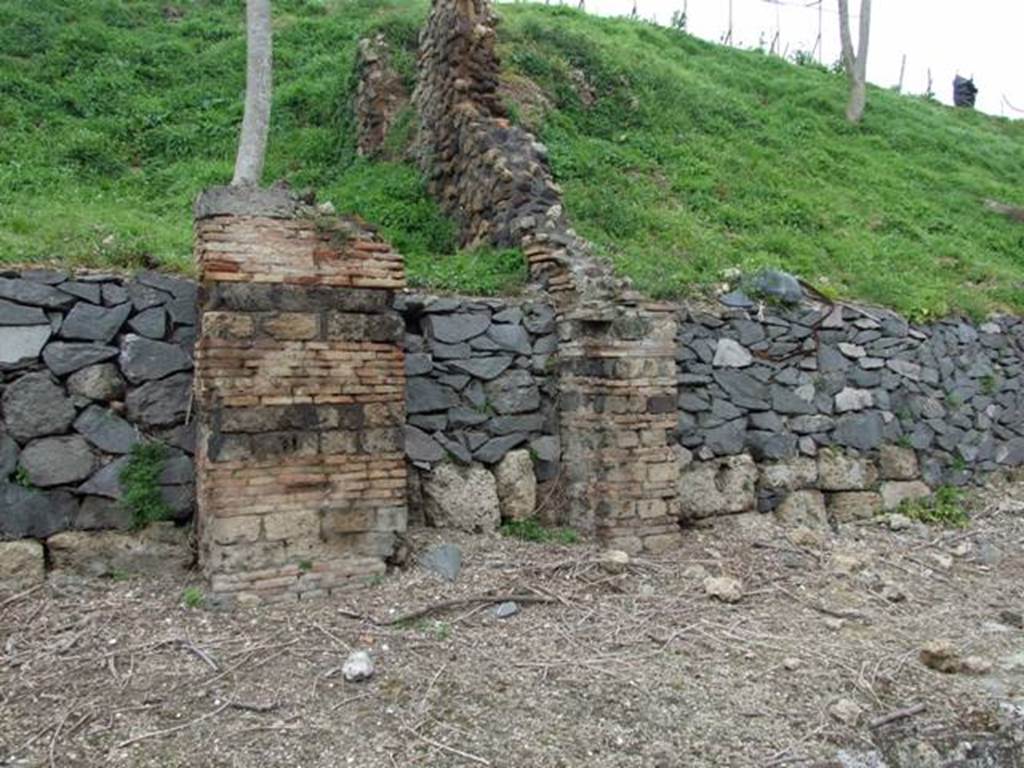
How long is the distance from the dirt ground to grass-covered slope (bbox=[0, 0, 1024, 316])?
2.49 meters

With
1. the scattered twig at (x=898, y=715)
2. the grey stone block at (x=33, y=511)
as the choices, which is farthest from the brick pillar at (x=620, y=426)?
the grey stone block at (x=33, y=511)

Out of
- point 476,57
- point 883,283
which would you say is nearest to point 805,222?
point 883,283

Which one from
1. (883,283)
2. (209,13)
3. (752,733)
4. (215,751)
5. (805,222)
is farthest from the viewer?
(209,13)

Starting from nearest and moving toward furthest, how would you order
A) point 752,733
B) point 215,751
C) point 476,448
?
point 215,751
point 752,733
point 476,448

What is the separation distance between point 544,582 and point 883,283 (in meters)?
5.31

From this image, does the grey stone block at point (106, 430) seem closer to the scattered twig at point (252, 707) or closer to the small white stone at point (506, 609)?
the scattered twig at point (252, 707)

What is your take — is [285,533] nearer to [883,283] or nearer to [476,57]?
[476,57]

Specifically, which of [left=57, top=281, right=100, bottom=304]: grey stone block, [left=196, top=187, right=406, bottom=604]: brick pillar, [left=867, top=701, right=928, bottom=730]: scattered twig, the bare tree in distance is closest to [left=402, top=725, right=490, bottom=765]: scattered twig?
[left=196, top=187, right=406, bottom=604]: brick pillar

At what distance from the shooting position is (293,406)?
16.9 feet

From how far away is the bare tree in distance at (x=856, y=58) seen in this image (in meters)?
16.4

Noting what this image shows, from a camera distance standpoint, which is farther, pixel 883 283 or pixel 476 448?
pixel 883 283

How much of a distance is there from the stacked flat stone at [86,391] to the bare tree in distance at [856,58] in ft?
45.9

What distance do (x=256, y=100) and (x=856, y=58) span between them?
12876 millimetres

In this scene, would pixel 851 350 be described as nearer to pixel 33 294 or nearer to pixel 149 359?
pixel 149 359
